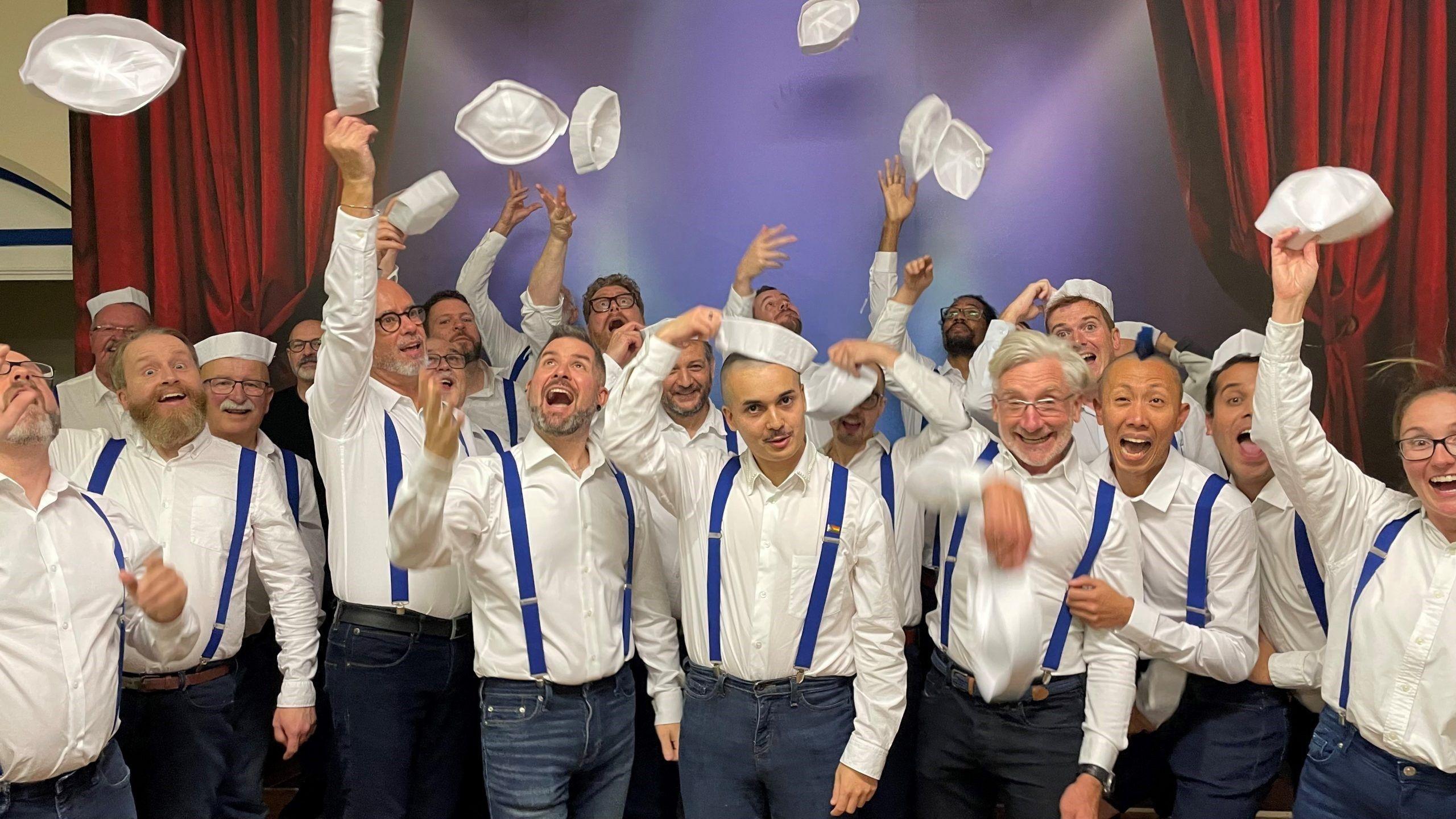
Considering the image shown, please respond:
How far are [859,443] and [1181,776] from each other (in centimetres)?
121

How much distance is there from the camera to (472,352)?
3.90m

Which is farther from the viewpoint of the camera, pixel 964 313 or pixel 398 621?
pixel 964 313

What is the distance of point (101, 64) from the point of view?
3.09m

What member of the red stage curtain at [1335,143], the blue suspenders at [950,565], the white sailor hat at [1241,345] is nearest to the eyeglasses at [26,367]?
the blue suspenders at [950,565]

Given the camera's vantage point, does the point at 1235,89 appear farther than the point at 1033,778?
Yes

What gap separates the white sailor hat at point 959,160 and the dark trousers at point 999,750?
80.3 inches

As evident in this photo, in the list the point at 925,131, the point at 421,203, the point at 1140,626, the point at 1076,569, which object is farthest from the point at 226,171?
the point at 1140,626

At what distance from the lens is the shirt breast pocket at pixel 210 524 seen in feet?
9.90

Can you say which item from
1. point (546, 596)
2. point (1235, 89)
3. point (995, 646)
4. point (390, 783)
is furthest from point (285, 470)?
point (1235, 89)

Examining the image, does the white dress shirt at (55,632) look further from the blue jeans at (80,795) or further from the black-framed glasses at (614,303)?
the black-framed glasses at (614,303)

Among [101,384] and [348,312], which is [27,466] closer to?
[348,312]

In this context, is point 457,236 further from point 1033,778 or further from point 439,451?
point 1033,778

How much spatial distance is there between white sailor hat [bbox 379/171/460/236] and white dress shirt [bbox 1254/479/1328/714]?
2771mm

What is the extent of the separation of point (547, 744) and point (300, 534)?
120 cm
